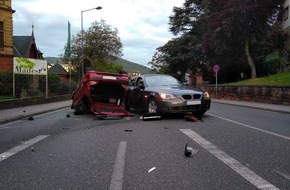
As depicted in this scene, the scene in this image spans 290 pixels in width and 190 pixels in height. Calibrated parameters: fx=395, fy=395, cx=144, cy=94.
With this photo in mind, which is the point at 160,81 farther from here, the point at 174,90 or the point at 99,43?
the point at 99,43

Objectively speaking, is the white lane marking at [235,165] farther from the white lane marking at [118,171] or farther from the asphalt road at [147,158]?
the white lane marking at [118,171]

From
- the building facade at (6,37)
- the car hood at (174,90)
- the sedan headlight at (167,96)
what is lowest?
the sedan headlight at (167,96)

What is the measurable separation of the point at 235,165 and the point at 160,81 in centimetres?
811

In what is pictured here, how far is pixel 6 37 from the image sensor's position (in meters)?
35.1

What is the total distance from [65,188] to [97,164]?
1.34 metres

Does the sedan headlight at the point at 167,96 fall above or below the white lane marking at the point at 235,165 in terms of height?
above

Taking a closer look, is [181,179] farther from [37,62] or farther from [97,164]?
[37,62]

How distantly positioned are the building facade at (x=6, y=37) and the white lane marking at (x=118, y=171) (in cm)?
2976

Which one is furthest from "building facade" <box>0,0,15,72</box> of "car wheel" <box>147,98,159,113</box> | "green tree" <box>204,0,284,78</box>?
"car wheel" <box>147,98,159,113</box>


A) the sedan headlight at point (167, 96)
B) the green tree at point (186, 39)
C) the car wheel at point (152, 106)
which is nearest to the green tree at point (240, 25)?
the green tree at point (186, 39)

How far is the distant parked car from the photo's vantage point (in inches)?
480

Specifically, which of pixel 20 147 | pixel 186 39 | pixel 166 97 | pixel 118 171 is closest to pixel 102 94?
pixel 166 97

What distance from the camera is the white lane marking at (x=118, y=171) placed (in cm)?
509

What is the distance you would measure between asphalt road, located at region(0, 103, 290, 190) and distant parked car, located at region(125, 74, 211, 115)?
136 cm
